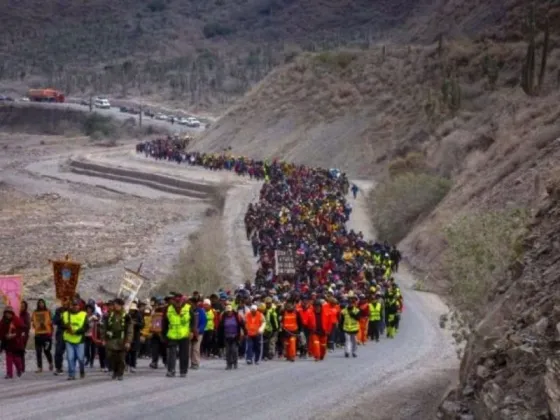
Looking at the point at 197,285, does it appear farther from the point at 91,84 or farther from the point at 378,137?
the point at 91,84

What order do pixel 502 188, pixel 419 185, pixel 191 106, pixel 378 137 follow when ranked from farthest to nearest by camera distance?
pixel 191 106 → pixel 378 137 → pixel 419 185 → pixel 502 188

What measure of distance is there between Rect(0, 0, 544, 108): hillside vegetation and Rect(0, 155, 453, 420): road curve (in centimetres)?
10102

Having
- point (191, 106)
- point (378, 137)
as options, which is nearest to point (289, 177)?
point (378, 137)

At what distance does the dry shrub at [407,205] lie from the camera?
159 feet

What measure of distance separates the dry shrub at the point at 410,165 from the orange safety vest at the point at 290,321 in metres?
38.6

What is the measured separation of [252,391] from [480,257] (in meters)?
3.48

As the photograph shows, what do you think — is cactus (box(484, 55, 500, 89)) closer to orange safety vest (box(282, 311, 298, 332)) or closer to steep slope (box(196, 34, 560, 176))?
steep slope (box(196, 34, 560, 176))

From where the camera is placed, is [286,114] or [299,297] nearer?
[299,297]

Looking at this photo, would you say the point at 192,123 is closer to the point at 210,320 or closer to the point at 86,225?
the point at 86,225

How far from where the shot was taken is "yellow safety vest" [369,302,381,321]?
24.9 meters

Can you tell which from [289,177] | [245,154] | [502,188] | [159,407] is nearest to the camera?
[159,407]

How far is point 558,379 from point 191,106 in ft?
455

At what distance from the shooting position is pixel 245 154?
89.2m

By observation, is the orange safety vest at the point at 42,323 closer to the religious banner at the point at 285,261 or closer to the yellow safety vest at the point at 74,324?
the yellow safety vest at the point at 74,324
